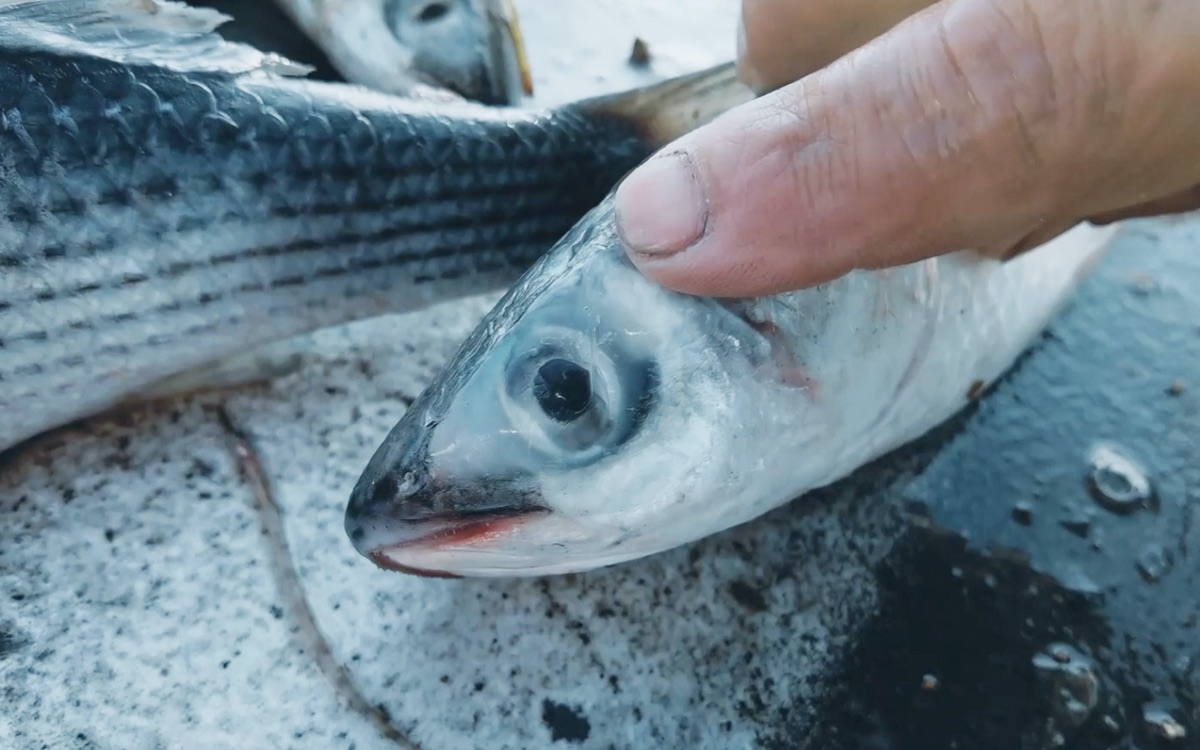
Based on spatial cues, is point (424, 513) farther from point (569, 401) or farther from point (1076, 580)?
point (1076, 580)

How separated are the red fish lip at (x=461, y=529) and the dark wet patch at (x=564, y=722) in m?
0.34

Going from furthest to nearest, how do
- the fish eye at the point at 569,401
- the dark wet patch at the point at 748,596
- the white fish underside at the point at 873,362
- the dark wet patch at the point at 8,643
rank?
the dark wet patch at the point at 748,596 < the dark wet patch at the point at 8,643 < the white fish underside at the point at 873,362 < the fish eye at the point at 569,401

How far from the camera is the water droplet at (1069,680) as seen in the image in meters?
1.29

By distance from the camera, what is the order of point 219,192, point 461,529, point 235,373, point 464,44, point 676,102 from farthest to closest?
point 464,44 → point 676,102 → point 235,373 → point 219,192 → point 461,529

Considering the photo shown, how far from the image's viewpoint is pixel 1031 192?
107 cm

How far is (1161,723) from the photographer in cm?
128

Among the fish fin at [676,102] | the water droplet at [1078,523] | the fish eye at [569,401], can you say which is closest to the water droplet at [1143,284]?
the water droplet at [1078,523]

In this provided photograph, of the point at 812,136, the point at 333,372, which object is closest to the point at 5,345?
the point at 333,372

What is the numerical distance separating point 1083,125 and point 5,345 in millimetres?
1565

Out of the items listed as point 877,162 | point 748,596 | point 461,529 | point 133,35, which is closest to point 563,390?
point 461,529

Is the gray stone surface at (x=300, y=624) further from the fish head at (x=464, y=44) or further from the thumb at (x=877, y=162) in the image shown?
the fish head at (x=464, y=44)

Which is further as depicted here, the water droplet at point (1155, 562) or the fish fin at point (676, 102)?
the fish fin at point (676, 102)

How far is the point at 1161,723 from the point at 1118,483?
15.1 inches

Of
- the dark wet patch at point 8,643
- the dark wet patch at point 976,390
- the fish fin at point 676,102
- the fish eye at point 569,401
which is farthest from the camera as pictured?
the fish fin at point 676,102
